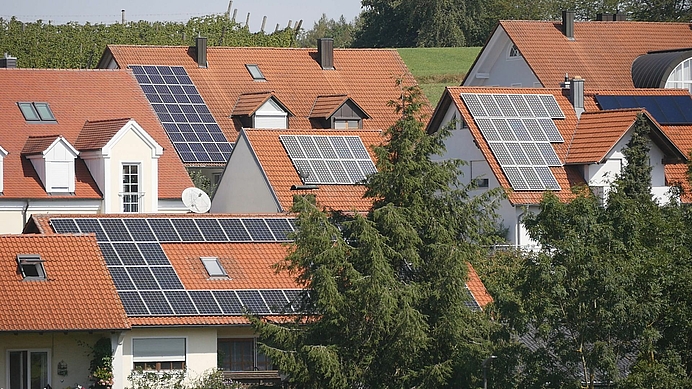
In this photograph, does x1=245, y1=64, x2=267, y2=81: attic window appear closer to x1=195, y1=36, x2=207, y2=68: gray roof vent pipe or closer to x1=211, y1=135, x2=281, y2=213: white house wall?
x1=195, y1=36, x2=207, y2=68: gray roof vent pipe

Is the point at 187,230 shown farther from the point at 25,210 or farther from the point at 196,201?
the point at 25,210

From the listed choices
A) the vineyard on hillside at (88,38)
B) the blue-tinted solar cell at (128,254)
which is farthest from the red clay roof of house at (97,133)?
the vineyard on hillside at (88,38)

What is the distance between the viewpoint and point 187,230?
37250 millimetres

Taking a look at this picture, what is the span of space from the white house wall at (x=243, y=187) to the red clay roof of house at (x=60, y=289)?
10520 mm

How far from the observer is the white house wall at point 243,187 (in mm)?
44875

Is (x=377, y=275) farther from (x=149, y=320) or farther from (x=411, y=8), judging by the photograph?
(x=411, y=8)

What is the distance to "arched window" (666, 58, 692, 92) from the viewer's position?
5841 centimetres

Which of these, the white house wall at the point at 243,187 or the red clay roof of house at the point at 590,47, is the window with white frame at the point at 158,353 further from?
the red clay roof of house at the point at 590,47

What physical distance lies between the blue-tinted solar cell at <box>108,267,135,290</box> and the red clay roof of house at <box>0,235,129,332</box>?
8.9 inches

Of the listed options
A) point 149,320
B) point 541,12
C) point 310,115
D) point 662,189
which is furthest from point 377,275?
point 541,12

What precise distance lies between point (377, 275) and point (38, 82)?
26.7m

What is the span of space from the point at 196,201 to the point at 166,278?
369 inches

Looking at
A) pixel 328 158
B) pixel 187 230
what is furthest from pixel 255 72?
pixel 187 230

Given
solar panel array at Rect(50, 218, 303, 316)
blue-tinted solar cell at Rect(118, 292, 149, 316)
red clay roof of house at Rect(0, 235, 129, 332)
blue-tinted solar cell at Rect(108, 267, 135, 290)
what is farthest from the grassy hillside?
blue-tinted solar cell at Rect(118, 292, 149, 316)
